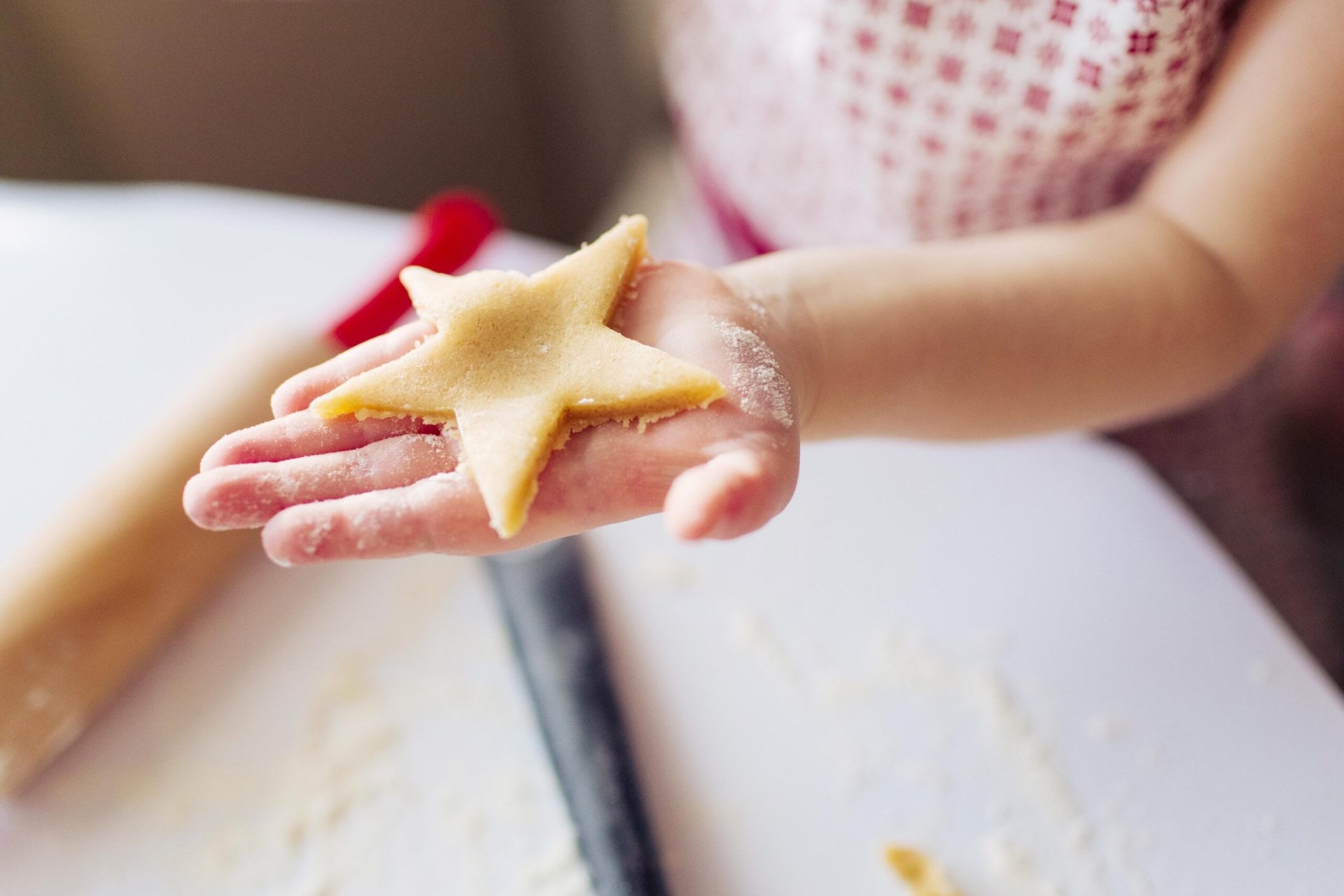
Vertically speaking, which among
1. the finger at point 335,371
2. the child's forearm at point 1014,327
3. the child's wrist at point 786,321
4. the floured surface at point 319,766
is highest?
the finger at point 335,371

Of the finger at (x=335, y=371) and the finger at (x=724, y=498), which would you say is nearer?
the finger at (x=724, y=498)

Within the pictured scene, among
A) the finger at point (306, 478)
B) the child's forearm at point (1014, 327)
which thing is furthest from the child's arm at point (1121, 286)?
the finger at point (306, 478)

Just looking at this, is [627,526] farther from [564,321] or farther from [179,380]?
[179,380]

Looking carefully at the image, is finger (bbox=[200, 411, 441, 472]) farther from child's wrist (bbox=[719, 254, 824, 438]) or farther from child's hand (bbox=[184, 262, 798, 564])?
child's wrist (bbox=[719, 254, 824, 438])

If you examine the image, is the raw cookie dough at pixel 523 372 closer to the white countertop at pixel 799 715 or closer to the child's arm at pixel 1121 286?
the child's arm at pixel 1121 286

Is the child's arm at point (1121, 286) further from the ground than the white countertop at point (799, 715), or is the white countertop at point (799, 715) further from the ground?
the child's arm at point (1121, 286)

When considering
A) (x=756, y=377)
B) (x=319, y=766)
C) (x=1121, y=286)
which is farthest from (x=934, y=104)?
(x=319, y=766)

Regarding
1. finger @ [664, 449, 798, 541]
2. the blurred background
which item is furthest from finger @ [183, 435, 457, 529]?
the blurred background
